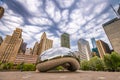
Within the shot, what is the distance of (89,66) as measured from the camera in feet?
201

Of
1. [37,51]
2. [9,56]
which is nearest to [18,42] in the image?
[9,56]

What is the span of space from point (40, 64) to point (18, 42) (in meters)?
134

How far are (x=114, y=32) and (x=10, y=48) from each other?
484 feet

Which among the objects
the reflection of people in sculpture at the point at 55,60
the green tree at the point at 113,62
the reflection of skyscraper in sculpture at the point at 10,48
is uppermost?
the reflection of skyscraper in sculpture at the point at 10,48

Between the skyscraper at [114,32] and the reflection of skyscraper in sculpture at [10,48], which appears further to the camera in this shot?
the reflection of skyscraper in sculpture at [10,48]

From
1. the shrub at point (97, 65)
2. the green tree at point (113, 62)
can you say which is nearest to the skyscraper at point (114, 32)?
the shrub at point (97, 65)

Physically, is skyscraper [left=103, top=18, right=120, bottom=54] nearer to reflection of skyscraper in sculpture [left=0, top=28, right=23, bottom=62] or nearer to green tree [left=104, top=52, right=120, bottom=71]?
green tree [left=104, top=52, right=120, bottom=71]

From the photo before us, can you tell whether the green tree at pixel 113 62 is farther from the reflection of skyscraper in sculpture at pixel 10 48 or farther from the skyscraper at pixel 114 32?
the reflection of skyscraper in sculpture at pixel 10 48

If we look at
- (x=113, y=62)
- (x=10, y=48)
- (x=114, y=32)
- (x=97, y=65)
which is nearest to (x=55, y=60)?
(x=113, y=62)

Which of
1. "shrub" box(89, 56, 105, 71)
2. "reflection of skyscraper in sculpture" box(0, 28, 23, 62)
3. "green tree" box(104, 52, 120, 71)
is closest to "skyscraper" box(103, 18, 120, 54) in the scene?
"shrub" box(89, 56, 105, 71)

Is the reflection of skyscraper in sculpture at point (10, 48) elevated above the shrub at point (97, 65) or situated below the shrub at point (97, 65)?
above

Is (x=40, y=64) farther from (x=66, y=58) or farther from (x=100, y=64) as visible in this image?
(x=100, y=64)

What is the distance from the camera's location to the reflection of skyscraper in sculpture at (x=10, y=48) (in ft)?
417

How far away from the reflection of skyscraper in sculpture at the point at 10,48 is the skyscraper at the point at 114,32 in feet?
433
